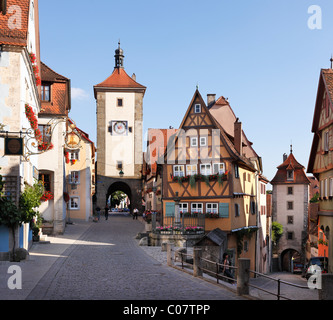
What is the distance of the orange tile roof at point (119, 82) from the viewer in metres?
57.4

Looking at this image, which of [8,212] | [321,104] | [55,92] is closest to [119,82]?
[55,92]

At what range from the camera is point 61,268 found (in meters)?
16.4

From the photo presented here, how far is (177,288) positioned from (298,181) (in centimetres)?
4405

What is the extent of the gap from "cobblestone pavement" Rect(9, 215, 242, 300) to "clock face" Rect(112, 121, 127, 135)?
1323 inches

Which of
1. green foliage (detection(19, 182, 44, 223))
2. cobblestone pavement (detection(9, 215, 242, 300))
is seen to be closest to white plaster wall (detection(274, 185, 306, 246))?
cobblestone pavement (detection(9, 215, 242, 300))

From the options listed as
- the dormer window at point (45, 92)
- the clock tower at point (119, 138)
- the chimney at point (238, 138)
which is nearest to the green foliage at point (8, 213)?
the dormer window at point (45, 92)

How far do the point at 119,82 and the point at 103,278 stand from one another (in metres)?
46.0

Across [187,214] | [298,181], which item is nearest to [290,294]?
[187,214]

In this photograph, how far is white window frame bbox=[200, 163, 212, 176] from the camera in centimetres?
3083

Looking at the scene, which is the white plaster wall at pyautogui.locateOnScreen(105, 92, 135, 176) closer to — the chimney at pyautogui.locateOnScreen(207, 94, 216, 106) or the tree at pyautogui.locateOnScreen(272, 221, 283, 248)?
the chimney at pyautogui.locateOnScreen(207, 94, 216, 106)

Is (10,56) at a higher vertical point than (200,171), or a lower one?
higher

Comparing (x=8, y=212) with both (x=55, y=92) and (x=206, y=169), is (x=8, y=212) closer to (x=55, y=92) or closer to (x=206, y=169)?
(x=55, y=92)

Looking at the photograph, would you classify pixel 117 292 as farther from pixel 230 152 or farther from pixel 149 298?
pixel 230 152

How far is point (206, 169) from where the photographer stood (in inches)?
1217
